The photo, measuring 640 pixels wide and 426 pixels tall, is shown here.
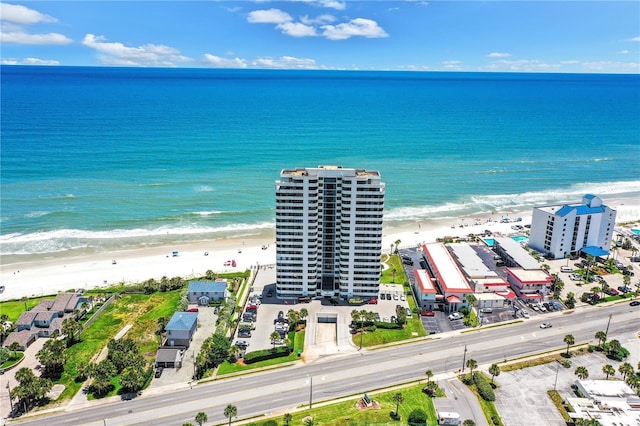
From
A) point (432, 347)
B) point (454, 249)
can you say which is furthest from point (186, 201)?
point (432, 347)

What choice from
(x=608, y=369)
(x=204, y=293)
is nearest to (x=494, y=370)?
(x=608, y=369)

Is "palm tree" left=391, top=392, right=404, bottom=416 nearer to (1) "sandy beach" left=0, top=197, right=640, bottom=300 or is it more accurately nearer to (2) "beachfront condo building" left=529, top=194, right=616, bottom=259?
(1) "sandy beach" left=0, top=197, right=640, bottom=300

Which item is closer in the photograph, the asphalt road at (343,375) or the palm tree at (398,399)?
the palm tree at (398,399)

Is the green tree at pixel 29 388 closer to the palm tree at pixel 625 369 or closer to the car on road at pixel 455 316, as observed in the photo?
the car on road at pixel 455 316

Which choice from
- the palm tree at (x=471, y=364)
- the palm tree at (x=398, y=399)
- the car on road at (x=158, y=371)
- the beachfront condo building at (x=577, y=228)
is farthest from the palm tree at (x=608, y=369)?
the car on road at (x=158, y=371)

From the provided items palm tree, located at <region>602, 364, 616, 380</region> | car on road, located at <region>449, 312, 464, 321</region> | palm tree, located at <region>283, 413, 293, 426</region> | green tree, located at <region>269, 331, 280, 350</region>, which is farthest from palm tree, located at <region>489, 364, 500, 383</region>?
green tree, located at <region>269, 331, 280, 350</region>

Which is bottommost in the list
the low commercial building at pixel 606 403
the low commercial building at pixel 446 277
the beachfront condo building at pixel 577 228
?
the low commercial building at pixel 606 403

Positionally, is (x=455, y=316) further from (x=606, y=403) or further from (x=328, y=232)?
(x=606, y=403)
